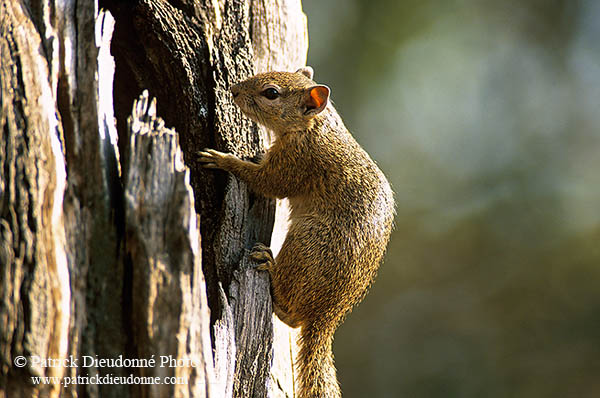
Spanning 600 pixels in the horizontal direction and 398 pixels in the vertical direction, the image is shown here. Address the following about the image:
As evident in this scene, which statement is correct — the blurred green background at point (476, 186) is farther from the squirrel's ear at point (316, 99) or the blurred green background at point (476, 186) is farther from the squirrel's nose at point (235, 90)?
the squirrel's nose at point (235, 90)

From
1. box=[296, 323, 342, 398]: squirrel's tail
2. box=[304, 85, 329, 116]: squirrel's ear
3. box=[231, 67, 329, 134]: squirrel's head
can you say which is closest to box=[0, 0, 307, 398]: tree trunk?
box=[296, 323, 342, 398]: squirrel's tail

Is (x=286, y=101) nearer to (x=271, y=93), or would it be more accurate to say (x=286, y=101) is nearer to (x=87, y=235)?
(x=271, y=93)

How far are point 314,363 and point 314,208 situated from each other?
2.50 ft

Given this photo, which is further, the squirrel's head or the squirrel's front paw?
the squirrel's head

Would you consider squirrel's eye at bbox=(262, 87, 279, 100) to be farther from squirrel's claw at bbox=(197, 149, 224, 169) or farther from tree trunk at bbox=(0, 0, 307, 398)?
tree trunk at bbox=(0, 0, 307, 398)

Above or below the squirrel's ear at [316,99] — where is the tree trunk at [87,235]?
below

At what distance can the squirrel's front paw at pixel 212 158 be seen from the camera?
2.69 m

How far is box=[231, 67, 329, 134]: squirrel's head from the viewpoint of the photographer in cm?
305

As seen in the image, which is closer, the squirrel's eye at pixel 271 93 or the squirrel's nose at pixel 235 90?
the squirrel's nose at pixel 235 90

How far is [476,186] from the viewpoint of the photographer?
6594 mm

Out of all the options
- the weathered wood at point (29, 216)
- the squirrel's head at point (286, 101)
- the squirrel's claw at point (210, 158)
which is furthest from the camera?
the squirrel's head at point (286, 101)

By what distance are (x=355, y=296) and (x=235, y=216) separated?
28.2 inches

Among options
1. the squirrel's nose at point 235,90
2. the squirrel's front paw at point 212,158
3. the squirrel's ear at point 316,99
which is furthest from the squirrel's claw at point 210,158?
the squirrel's ear at point 316,99

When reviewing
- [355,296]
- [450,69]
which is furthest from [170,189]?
[450,69]
